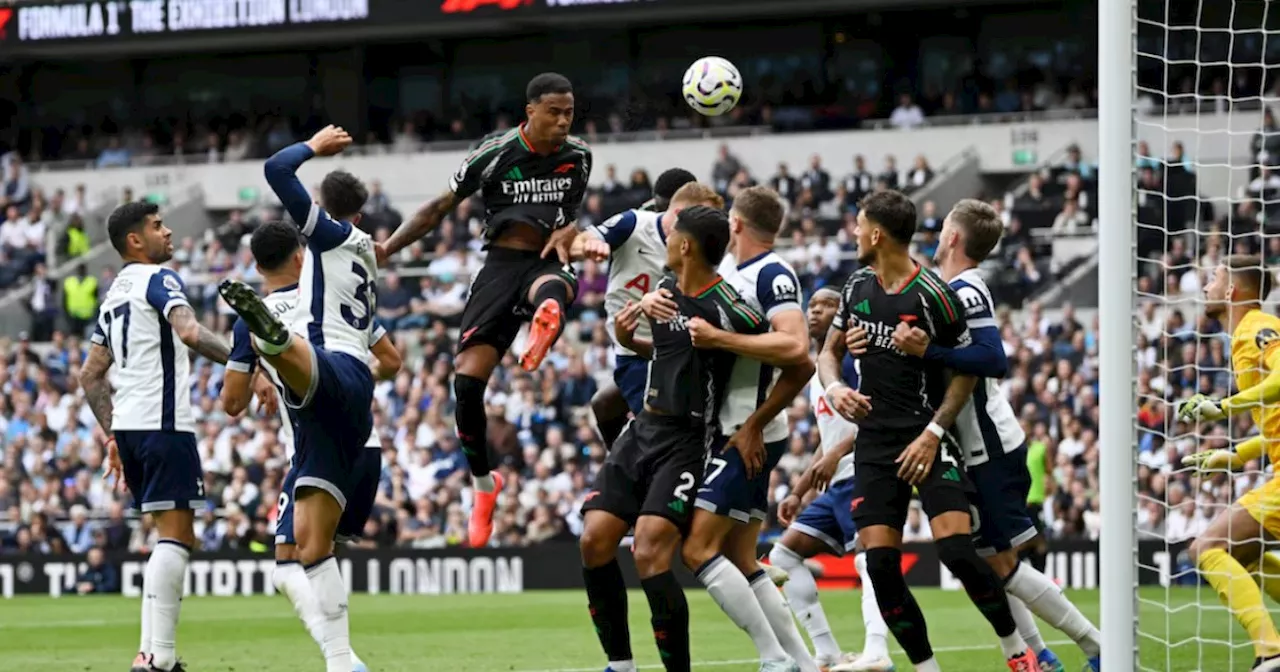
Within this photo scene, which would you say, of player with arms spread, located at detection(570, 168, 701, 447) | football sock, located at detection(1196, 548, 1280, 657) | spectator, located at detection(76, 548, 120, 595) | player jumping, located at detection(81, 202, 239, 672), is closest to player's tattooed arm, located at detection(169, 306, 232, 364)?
player jumping, located at detection(81, 202, 239, 672)

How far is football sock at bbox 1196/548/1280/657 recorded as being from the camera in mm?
8383

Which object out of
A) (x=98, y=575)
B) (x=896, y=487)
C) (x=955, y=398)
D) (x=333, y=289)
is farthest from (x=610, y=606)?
(x=98, y=575)

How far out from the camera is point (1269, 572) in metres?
9.13

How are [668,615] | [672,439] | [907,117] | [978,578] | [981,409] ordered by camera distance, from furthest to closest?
[907,117] → [981,409] → [978,578] → [672,439] → [668,615]

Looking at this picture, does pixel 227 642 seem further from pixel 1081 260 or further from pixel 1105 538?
pixel 1081 260

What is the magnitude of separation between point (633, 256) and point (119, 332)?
2.80 m

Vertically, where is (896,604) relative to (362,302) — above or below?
below

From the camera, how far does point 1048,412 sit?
20.1m

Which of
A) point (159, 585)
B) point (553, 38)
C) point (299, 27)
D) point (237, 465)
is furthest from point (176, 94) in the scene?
point (159, 585)

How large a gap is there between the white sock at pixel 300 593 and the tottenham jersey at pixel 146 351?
1.07 meters

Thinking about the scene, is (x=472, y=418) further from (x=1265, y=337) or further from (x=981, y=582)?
(x=1265, y=337)

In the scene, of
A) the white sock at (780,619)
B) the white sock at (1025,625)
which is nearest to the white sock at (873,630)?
the white sock at (1025,625)

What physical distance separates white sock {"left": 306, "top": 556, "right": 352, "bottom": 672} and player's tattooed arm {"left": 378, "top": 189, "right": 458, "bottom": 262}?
1.96 m

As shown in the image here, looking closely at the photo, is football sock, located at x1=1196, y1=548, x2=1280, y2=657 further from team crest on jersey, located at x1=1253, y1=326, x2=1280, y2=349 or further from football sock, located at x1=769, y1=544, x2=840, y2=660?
football sock, located at x1=769, y1=544, x2=840, y2=660
